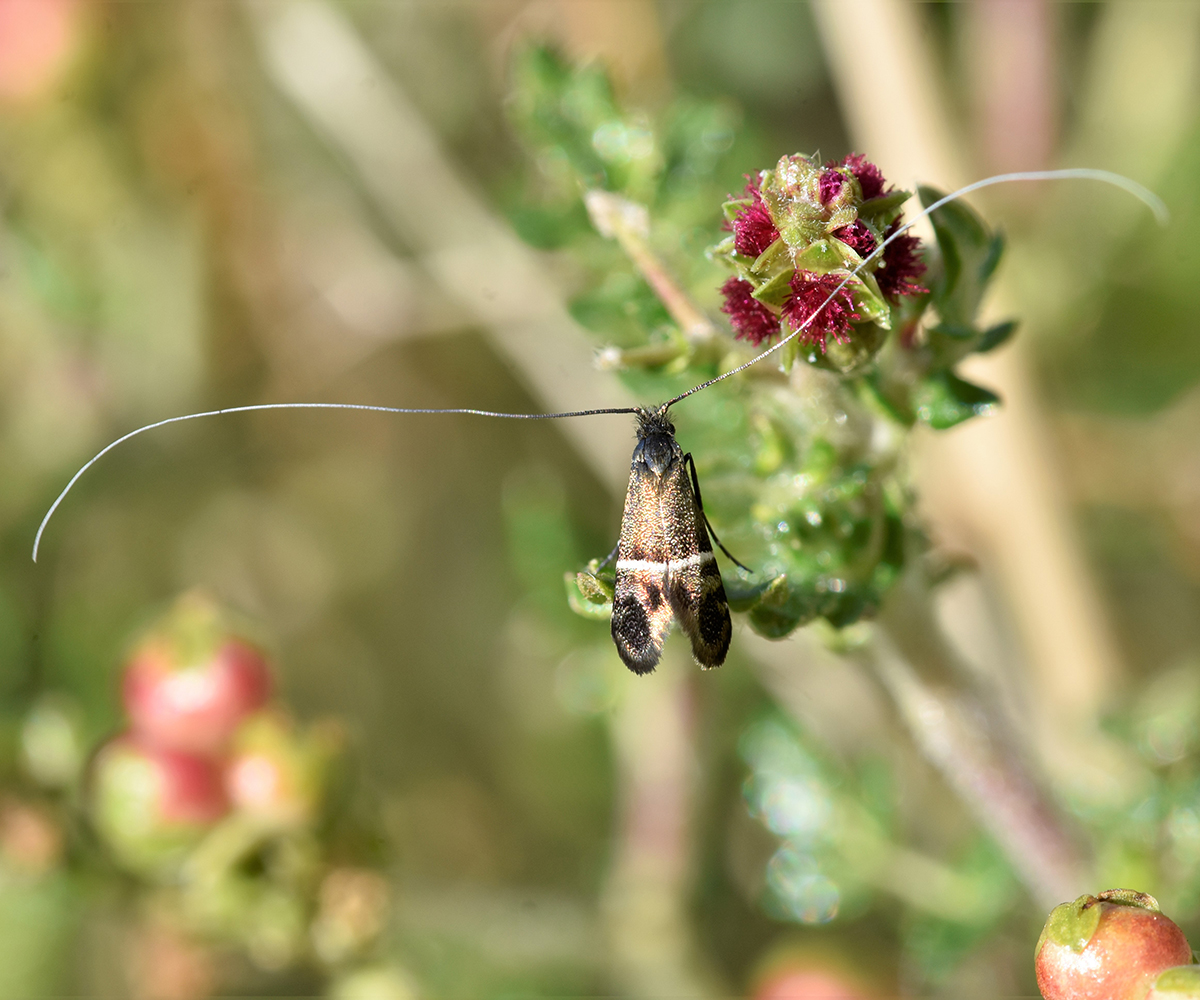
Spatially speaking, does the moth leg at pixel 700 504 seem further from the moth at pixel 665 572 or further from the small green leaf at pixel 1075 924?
the small green leaf at pixel 1075 924

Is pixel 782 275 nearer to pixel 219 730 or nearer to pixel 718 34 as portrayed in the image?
pixel 219 730

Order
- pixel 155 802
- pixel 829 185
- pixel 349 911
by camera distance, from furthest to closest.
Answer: pixel 349 911 → pixel 155 802 → pixel 829 185

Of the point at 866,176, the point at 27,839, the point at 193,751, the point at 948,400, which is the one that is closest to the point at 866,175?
the point at 866,176

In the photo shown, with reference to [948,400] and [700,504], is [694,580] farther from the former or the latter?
[948,400]

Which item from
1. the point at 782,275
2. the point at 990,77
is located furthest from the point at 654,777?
the point at 990,77

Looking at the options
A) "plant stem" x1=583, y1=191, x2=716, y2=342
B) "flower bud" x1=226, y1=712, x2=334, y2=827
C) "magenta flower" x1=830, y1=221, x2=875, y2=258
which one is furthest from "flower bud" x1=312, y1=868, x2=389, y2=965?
"magenta flower" x1=830, y1=221, x2=875, y2=258
